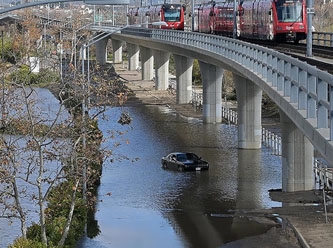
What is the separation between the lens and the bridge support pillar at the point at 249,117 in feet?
190

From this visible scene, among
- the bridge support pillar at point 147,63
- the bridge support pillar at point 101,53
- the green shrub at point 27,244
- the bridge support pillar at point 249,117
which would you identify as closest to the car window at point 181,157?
the bridge support pillar at point 249,117

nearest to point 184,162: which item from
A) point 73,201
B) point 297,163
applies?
point 297,163

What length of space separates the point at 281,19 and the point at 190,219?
21.6m

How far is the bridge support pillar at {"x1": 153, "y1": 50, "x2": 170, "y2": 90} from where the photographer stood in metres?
98.6

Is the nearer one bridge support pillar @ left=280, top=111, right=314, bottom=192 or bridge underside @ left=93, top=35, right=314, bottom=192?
bridge support pillar @ left=280, top=111, right=314, bottom=192

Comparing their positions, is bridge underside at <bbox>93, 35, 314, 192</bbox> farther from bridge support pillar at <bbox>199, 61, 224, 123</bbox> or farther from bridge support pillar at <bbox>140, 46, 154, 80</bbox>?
bridge support pillar at <bbox>140, 46, 154, 80</bbox>

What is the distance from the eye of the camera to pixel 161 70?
98375 mm

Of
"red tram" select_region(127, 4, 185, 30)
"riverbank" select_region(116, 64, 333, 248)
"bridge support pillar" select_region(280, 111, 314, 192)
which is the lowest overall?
"riverbank" select_region(116, 64, 333, 248)

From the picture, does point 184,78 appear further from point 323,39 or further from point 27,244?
point 27,244

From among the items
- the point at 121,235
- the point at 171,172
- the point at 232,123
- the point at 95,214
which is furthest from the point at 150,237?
the point at 232,123

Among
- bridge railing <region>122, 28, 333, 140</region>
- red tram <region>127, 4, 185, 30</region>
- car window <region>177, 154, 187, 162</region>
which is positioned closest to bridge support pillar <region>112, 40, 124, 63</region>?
red tram <region>127, 4, 185, 30</region>

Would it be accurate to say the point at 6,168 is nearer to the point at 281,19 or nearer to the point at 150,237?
the point at 150,237

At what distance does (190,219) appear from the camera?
37562mm

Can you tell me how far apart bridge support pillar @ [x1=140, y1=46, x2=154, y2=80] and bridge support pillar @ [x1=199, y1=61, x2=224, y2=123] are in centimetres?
3867
